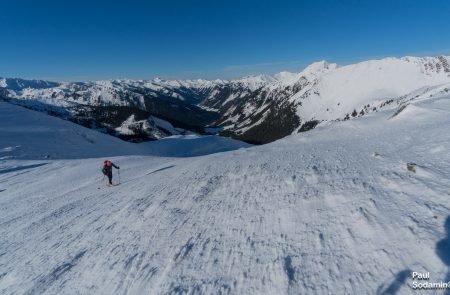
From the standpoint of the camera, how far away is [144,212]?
1238cm

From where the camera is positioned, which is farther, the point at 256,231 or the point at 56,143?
the point at 56,143

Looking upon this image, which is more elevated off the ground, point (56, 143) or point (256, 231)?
point (256, 231)

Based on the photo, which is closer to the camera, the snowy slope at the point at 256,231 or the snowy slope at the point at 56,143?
the snowy slope at the point at 256,231

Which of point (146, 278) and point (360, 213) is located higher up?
point (360, 213)

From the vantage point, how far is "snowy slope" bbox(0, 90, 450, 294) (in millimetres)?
7230

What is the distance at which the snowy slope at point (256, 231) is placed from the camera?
7230 mm

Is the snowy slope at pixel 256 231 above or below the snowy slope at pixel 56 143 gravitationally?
above

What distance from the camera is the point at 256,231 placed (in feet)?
31.1

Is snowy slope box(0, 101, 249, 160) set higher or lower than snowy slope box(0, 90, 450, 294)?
lower

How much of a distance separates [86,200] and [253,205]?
9.87m

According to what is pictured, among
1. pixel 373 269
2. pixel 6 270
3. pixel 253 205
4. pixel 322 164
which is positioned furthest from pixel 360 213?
pixel 6 270

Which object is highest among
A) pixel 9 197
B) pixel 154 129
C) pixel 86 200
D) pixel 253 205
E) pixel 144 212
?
pixel 253 205

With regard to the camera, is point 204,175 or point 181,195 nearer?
point 181,195

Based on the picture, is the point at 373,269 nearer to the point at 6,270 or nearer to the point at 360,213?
the point at 360,213
